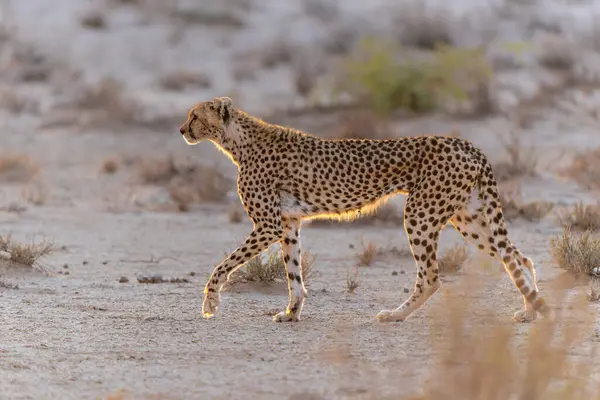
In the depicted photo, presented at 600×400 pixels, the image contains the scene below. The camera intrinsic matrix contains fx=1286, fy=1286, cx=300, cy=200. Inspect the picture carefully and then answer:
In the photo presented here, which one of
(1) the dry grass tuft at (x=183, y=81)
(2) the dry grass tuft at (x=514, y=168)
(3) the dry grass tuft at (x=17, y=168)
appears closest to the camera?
(2) the dry grass tuft at (x=514, y=168)

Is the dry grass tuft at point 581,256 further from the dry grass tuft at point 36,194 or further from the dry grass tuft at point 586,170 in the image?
the dry grass tuft at point 36,194

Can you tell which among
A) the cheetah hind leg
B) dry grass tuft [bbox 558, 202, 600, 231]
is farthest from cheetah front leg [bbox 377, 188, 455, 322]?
dry grass tuft [bbox 558, 202, 600, 231]

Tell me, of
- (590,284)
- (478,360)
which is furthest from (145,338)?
(590,284)

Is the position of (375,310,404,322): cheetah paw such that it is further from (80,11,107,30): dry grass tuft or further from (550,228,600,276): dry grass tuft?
(80,11,107,30): dry grass tuft

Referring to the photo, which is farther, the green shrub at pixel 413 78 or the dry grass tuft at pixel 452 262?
the green shrub at pixel 413 78

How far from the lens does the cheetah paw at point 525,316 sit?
28.0 ft

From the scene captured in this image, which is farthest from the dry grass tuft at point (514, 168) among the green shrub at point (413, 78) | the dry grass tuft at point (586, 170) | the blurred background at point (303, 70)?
the green shrub at point (413, 78)

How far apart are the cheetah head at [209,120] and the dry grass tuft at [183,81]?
16181 mm

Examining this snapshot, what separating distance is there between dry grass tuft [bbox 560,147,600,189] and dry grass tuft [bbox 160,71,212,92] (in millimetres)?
10199

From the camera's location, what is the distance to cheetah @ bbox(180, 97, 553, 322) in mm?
8492

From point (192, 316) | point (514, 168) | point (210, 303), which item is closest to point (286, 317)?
point (210, 303)

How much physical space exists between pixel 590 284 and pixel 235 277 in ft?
9.17

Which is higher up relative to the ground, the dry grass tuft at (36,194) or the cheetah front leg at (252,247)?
the dry grass tuft at (36,194)

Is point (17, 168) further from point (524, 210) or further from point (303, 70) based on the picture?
point (303, 70)
